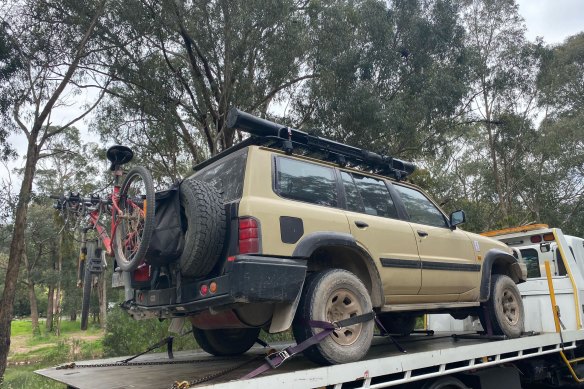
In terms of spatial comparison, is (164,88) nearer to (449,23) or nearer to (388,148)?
(388,148)

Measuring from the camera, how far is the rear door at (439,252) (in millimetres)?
5117

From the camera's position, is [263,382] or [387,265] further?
[387,265]

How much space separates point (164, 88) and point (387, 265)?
11093mm

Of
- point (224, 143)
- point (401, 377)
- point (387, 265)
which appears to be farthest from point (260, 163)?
point (224, 143)

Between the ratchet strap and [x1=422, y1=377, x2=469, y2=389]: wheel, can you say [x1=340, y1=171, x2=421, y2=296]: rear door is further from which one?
[x1=422, y1=377, x2=469, y2=389]: wheel

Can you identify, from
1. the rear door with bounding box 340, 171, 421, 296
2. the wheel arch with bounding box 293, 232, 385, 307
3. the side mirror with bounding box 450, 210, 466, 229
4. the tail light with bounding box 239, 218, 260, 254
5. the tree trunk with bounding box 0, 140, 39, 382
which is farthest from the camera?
the tree trunk with bounding box 0, 140, 39, 382

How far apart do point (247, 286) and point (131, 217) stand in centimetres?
150

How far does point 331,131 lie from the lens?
48.8 ft

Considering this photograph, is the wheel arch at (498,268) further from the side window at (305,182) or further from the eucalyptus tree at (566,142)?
the eucalyptus tree at (566,142)

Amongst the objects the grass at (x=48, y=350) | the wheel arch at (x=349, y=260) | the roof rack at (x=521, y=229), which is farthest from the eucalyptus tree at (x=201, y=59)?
the wheel arch at (x=349, y=260)

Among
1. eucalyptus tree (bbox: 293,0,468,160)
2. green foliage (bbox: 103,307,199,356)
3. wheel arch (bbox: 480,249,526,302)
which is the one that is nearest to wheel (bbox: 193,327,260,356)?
wheel arch (bbox: 480,249,526,302)

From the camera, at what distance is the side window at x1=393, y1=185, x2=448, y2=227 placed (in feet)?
17.9

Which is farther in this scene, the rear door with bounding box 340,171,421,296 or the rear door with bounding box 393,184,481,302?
the rear door with bounding box 393,184,481,302

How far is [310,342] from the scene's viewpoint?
12.1ft
